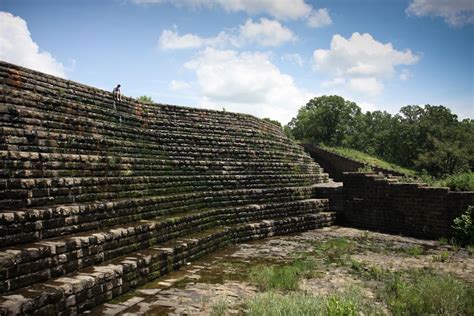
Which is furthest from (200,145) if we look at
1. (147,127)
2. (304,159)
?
(304,159)

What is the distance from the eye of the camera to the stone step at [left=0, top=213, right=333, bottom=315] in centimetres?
429

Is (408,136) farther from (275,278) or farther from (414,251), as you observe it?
(275,278)

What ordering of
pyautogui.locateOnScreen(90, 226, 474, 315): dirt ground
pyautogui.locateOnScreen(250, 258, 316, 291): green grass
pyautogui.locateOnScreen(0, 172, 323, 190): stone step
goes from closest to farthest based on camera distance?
1. pyautogui.locateOnScreen(90, 226, 474, 315): dirt ground
2. pyautogui.locateOnScreen(0, 172, 323, 190): stone step
3. pyautogui.locateOnScreen(250, 258, 316, 291): green grass

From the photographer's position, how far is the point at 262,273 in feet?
21.9

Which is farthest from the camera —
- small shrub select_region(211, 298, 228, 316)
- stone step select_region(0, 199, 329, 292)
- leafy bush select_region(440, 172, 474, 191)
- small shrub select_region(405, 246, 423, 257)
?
leafy bush select_region(440, 172, 474, 191)

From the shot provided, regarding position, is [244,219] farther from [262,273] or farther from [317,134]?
[317,134]

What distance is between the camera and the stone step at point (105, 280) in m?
4.29

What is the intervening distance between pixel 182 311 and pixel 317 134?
4241 cm

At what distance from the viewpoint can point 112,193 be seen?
790 centimetres

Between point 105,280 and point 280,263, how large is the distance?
13.1 ft

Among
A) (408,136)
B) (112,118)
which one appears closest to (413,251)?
(112,118)

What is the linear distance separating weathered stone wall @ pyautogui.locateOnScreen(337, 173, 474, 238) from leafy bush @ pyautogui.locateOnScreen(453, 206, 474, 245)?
0.26 meters

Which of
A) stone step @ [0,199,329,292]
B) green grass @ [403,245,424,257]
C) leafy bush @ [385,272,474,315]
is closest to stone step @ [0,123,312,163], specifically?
stone step @ [0,199,329,292]

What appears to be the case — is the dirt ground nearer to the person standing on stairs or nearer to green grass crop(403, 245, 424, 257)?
green grass crop(403, 245, 424, 257)
